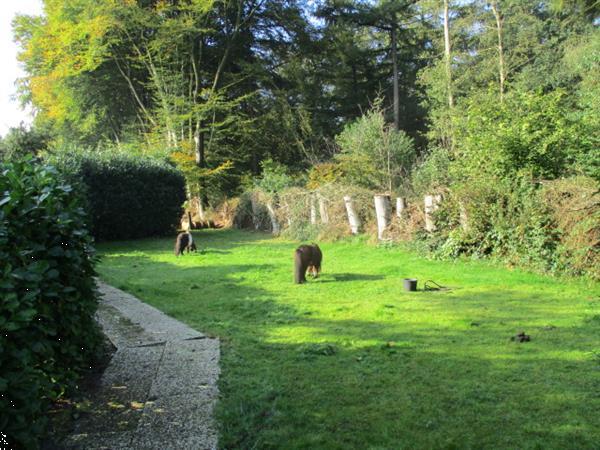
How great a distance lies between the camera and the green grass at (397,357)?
3447 mm

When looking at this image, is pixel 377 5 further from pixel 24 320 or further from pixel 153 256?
pixel 24 320

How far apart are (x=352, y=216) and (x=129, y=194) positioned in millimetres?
8533

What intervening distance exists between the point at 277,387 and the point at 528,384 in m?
2.08

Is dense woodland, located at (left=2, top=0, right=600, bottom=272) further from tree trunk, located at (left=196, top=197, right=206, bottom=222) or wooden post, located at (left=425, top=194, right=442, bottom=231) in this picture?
wooden post, located at (left=425, top=194, right=442, bottom=231)

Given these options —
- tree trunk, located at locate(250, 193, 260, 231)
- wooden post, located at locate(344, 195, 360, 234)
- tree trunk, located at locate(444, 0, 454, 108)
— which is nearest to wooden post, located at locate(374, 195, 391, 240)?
wooden post, located at locate(344, 195, 360, 234)

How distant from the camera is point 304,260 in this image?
9.61m

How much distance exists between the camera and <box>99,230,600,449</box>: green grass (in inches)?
136

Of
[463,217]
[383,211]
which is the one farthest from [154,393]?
[383,211]

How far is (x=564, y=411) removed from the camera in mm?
3725

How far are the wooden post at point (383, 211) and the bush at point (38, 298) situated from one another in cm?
1089

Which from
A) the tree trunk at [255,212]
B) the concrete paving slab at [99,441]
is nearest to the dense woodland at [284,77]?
the tree trunk at [255,212]

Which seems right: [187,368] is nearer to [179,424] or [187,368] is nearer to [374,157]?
[179,424]

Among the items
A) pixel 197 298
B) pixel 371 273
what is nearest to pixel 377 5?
pixel 371 273

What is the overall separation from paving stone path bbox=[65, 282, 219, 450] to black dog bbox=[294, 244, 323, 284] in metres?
3.71
